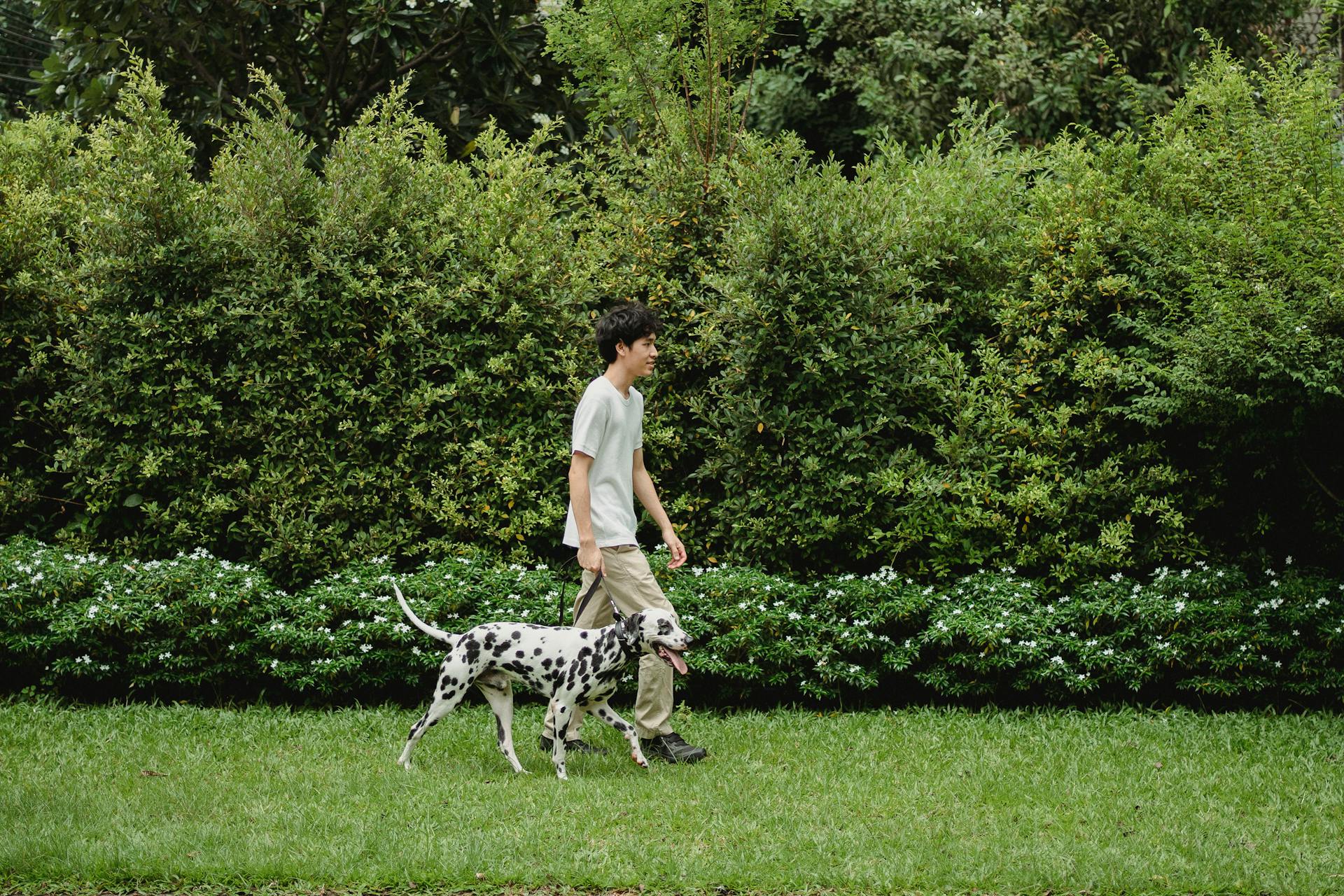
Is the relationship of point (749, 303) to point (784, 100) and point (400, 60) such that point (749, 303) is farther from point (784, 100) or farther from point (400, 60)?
point (784, 100)

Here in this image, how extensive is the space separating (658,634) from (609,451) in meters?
0.91

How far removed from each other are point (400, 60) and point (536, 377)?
533 centimetres

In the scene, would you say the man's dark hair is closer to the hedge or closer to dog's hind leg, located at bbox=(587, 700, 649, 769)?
dog's hind leg, located at bbox=(587, 700, 649, 769)

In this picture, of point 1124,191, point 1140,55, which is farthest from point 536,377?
point 1140,55

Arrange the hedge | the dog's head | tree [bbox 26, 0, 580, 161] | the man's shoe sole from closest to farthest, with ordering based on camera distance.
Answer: the dog's head < the man's shoe sole < the hedge < tree [bbox 26, 0, 580, 161]

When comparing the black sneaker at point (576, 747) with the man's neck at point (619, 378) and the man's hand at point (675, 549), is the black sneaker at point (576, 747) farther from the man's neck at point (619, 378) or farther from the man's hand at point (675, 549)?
the man's neck at point (619, 378)

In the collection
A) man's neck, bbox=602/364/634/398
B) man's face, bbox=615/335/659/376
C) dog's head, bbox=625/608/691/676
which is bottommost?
dog's head, bbox=625/608/691/676

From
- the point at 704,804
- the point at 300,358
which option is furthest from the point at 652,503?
the point at 300,358

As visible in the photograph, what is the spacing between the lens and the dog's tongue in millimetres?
5379

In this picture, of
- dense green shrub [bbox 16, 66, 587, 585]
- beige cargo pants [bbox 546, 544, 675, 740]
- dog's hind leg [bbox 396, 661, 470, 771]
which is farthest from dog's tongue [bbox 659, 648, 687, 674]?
dense green shrub [bbox 16, 66, 587, 585]

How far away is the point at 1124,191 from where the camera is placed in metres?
8.20

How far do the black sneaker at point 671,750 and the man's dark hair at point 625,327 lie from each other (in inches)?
75.7

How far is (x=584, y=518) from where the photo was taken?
18.5 feet

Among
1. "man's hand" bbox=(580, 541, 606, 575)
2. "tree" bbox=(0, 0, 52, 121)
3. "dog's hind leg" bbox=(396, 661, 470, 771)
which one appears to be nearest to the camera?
"man's hand" bbox=(580, 541, 606, 575)
